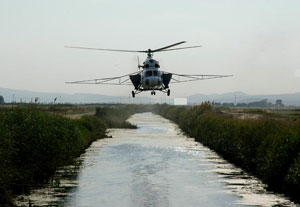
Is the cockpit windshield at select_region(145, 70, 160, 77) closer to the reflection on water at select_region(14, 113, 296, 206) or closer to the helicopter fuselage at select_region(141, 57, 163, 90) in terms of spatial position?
the helicopter fuselage at select_region(141, 57, 163, 90)

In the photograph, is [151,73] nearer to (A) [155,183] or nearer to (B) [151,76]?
(B) [151,76]

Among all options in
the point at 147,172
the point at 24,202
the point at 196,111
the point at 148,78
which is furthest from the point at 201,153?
the point at 196,111

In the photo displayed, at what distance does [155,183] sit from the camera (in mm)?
35344

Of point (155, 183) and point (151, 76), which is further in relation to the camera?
point (151, 76)

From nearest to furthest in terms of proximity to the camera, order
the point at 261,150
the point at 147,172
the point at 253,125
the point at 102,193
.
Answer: the point at 102,193 → the point at 261,150 → the point at 147,172 → the point at 253,125

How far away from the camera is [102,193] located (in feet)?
104

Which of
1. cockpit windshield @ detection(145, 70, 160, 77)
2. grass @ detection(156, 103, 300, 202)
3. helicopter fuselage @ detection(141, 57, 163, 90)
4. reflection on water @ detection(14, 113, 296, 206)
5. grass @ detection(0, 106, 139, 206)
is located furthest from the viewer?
cockpit windshield @ detection(145, 70, 160, 77)

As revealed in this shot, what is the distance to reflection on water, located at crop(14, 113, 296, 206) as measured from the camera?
2917 cm

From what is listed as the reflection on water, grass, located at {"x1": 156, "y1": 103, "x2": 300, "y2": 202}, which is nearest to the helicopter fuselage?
the reflection on water

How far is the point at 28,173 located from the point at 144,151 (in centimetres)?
2731

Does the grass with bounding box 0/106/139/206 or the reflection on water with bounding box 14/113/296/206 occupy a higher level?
the grass with bounding box 0/106/139/206

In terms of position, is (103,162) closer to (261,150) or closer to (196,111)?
(261,150)

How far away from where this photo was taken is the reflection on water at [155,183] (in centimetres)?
2917

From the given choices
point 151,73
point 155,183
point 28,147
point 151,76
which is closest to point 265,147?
point 155,183
